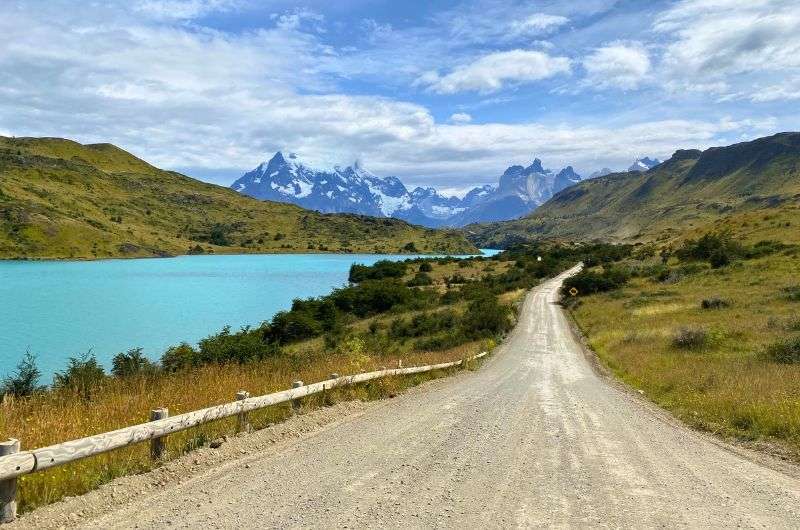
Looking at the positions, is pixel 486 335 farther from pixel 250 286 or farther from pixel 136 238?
pixel 136 238

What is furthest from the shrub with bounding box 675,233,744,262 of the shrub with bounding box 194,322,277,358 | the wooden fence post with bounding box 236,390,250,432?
the wooden fence post with bounding box 236,390,250,432

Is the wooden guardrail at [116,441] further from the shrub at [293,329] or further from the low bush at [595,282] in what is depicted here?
the low bush at [595,282]

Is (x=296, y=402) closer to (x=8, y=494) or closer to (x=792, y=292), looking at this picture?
(x=8, y=494)

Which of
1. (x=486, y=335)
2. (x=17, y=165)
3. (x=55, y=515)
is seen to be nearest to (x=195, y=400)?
(x=55, y=515)

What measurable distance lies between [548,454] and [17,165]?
235994 millimetres

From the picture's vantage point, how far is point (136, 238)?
175 meters

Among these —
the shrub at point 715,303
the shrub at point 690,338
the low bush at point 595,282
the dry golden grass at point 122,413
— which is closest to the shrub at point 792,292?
the shrub at point 715,303

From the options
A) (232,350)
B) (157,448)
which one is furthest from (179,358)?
(157,448)

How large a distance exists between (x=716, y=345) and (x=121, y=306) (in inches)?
2311

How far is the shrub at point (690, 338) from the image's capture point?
1088 inches

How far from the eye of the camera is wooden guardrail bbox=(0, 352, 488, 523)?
20.4 feet

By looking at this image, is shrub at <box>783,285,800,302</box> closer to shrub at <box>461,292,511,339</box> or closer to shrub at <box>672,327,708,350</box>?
shrub at <box>672,327,708,350</box>

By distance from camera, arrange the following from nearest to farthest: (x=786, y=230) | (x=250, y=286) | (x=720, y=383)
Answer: (x=720, y=383) < (x=786, y=230) < (x=250, y=286)

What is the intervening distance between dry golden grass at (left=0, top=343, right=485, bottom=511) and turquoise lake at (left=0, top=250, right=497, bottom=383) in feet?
79.5
